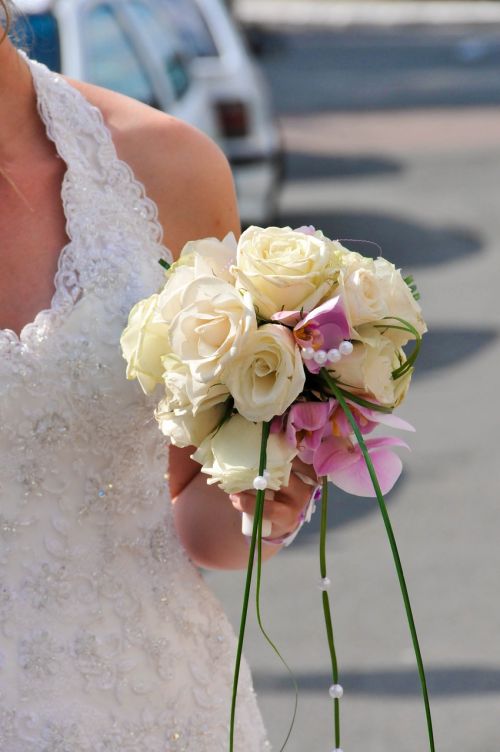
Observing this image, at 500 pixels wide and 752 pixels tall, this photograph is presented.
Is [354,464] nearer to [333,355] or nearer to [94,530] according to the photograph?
[333,355]

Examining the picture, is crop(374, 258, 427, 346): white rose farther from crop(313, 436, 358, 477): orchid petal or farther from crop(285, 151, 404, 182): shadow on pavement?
crop(285, 151, 404, 182): shadow on pavement

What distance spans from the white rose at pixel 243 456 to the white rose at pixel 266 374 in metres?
0.04

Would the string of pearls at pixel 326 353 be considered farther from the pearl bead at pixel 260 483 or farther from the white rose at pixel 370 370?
the pearl bead at pixel 260 483

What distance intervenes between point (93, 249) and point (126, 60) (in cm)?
527

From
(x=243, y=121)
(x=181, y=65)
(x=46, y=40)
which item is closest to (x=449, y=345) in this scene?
(x=243, y=121)

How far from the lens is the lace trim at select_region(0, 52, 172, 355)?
209 centimetres

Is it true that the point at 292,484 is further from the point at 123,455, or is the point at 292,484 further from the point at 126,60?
the point at 126,60

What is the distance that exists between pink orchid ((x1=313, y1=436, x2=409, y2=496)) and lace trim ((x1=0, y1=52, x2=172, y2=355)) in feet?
1.56

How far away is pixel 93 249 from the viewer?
2113 millimetres

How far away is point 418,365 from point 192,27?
365cm

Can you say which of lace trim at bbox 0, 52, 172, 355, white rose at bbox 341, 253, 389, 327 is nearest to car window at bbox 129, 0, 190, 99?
lace trim at bbox 0, 52, 172, 355

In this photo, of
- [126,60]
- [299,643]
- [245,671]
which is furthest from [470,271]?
[245,671]

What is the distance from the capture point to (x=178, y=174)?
7.16ft

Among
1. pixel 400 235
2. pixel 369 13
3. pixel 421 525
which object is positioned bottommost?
pixel 421 525
